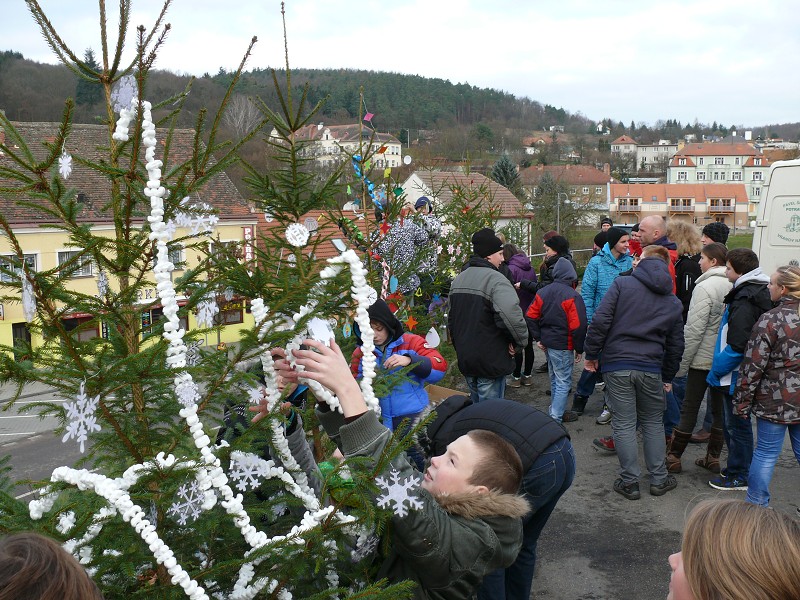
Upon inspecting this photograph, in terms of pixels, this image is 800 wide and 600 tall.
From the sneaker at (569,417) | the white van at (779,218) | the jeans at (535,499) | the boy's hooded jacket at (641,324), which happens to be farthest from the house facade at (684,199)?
the jeans at (535,499)

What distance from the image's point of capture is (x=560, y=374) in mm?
7102

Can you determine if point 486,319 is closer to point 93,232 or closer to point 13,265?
point 93,232

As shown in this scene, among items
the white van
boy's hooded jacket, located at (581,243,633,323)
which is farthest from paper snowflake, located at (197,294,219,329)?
the white van

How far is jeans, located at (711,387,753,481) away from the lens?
17.7 ft

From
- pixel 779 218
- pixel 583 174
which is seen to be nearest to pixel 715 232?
pixel 779 218

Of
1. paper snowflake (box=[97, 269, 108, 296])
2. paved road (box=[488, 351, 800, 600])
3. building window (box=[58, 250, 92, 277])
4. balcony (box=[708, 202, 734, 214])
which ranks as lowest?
balcony (box=[708, 202, 734, 214])

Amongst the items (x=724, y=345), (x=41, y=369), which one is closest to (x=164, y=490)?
(x=41, y=369)

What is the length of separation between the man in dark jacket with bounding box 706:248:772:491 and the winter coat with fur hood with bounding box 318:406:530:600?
3.64 meters

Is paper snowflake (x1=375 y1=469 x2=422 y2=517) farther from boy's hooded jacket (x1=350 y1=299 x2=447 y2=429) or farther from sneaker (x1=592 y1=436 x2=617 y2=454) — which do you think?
sneaker (x1=592 y1=436 x2=617 y2=454)

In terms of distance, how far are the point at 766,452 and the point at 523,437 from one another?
2.77 m

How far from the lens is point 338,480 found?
211 cm

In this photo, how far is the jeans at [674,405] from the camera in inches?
256

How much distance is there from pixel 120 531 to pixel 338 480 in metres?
0.65

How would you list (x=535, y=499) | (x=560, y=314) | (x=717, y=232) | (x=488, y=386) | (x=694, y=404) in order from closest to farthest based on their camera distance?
1. (x=535, y=499)
2. (x=694, y=404)
3. (x=488, y=386)
4. (x=717, y=232)
5. (x=560, y=314)
